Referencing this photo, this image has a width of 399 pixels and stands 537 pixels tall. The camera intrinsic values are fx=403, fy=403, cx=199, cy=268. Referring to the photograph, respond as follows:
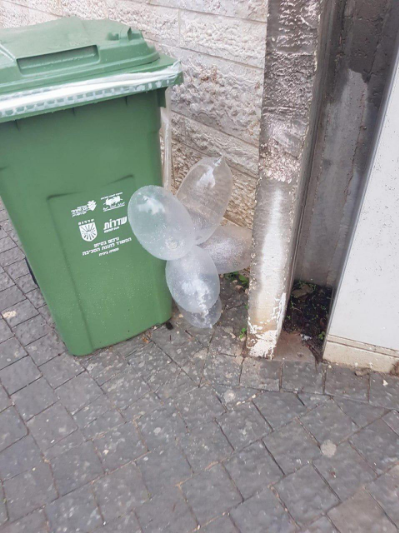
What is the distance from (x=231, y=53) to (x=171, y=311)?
1915 millimetres

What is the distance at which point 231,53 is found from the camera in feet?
9.09

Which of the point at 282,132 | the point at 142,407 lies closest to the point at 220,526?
the point at 142,407

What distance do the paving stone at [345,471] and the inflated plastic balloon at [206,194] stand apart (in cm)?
158

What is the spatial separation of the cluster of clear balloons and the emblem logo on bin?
8.9 inches

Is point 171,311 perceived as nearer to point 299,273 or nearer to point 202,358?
point 202,358

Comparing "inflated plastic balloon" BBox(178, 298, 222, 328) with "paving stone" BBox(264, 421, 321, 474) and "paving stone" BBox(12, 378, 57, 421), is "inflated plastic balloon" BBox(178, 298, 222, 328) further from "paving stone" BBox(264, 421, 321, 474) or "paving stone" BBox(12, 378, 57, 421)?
"paving stone" BBox(12, 378, 57, 421)

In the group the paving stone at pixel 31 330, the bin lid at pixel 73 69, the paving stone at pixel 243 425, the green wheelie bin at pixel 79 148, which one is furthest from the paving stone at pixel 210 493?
the bin lid at pixel 73 69

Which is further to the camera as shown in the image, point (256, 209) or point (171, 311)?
point (171, 311)

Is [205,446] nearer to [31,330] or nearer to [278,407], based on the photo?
[278,407]

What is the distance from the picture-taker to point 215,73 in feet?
9.70

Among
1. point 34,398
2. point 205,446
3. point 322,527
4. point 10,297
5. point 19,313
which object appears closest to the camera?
point 322,527

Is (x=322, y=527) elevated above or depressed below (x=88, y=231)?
below

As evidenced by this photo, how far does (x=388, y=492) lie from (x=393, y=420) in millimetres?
441

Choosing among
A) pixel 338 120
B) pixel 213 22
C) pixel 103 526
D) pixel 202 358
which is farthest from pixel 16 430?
pixel 213 22
